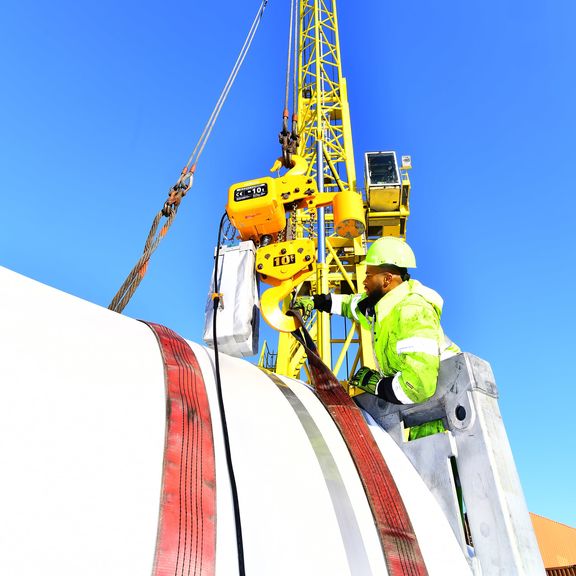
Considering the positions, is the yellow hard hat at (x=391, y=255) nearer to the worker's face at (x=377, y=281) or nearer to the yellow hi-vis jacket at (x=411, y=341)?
the worker's face at (x=377, y=281)

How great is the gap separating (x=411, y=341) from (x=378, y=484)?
73 centimetres

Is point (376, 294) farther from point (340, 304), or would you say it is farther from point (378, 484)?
point (378, 484)

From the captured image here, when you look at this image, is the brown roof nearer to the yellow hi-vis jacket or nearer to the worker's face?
the worker's face

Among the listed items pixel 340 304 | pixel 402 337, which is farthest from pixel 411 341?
pixel 340 304

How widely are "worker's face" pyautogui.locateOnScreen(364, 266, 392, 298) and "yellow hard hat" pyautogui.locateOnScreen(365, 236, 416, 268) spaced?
0.05m

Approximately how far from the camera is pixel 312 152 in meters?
14.5

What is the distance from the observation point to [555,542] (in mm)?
16625

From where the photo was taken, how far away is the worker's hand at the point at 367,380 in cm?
232

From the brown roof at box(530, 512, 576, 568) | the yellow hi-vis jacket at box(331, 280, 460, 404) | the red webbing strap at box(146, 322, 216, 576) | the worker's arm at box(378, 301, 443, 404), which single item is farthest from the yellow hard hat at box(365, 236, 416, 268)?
the brown roof at box(530, 512, 576, 568)

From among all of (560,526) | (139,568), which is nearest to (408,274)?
(139,568)

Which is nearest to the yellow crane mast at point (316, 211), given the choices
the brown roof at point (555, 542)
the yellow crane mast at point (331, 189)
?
the yellow crane mast at point (331, 189)

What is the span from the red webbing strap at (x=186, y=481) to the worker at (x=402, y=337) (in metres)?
1.02

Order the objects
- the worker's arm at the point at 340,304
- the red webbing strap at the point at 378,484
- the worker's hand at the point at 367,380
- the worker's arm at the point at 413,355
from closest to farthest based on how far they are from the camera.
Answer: the red webbing strap at the point at 378,484 < the worker's arm at the point at 413,355 < the worker's hand at the point at 367,380 < the worker's arm at the point at 340,304

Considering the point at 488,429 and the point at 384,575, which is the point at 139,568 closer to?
the point at 384,575
